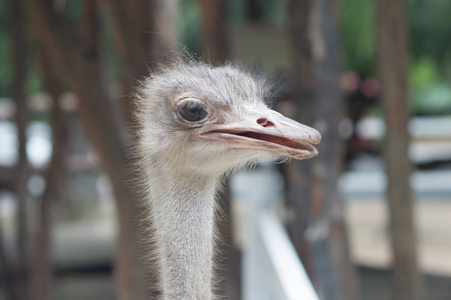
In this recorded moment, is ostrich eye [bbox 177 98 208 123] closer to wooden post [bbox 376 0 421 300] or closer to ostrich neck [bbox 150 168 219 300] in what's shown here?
ostrich neck [bbox 150 168 219 300]

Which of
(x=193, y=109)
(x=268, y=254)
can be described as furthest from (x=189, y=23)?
(x=193, y=109)

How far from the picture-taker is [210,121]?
66.2 inches

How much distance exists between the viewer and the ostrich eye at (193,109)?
5.50 feet

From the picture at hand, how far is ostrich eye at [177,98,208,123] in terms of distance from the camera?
66.1 inches

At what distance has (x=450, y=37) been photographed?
29.9ft

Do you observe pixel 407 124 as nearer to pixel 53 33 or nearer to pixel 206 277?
pixel 53 33

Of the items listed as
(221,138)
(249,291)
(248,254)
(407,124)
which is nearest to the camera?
(221,138)

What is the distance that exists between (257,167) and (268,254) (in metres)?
3.42

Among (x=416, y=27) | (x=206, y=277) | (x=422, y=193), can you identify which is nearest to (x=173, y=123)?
(x=206, y=277)

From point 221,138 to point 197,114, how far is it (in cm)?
9

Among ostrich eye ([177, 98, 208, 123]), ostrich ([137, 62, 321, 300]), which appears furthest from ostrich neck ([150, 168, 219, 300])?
ostrich eye ([177, 98, 208, 123])

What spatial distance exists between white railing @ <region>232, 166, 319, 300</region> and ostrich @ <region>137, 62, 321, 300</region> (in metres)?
0.24

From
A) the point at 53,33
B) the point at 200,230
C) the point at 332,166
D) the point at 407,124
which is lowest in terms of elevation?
the point at 200,230

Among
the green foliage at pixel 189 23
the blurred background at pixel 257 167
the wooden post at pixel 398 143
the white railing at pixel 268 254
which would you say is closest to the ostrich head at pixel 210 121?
the blurred background at pixel 257 167
